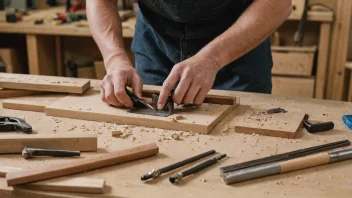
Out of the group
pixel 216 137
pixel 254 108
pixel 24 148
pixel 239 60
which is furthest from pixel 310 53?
pixel 24 148

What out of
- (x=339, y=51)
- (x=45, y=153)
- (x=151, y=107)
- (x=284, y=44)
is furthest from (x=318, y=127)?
(x=284, y=44)

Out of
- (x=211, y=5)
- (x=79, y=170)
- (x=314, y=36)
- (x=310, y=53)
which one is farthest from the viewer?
(x=314, y=36)

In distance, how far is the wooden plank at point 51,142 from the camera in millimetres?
1053

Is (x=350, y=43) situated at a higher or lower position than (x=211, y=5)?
lower

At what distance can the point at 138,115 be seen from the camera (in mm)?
1250

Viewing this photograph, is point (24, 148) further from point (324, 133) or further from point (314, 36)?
point (314, 36)

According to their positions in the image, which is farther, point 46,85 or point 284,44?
point 284,44

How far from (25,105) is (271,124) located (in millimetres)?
678

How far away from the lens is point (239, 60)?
5.43ft

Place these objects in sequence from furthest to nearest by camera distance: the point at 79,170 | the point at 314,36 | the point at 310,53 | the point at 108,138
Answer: the point at 314,36 < the point at 310,53 < the point at 108,138 < the point at 79,170

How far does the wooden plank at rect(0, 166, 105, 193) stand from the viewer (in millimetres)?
893

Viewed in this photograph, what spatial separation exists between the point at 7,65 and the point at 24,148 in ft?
6.78

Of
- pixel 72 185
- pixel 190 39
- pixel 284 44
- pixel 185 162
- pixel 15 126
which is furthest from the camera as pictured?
pixel 284 44

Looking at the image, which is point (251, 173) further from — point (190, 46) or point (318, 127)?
point (190, 46)
